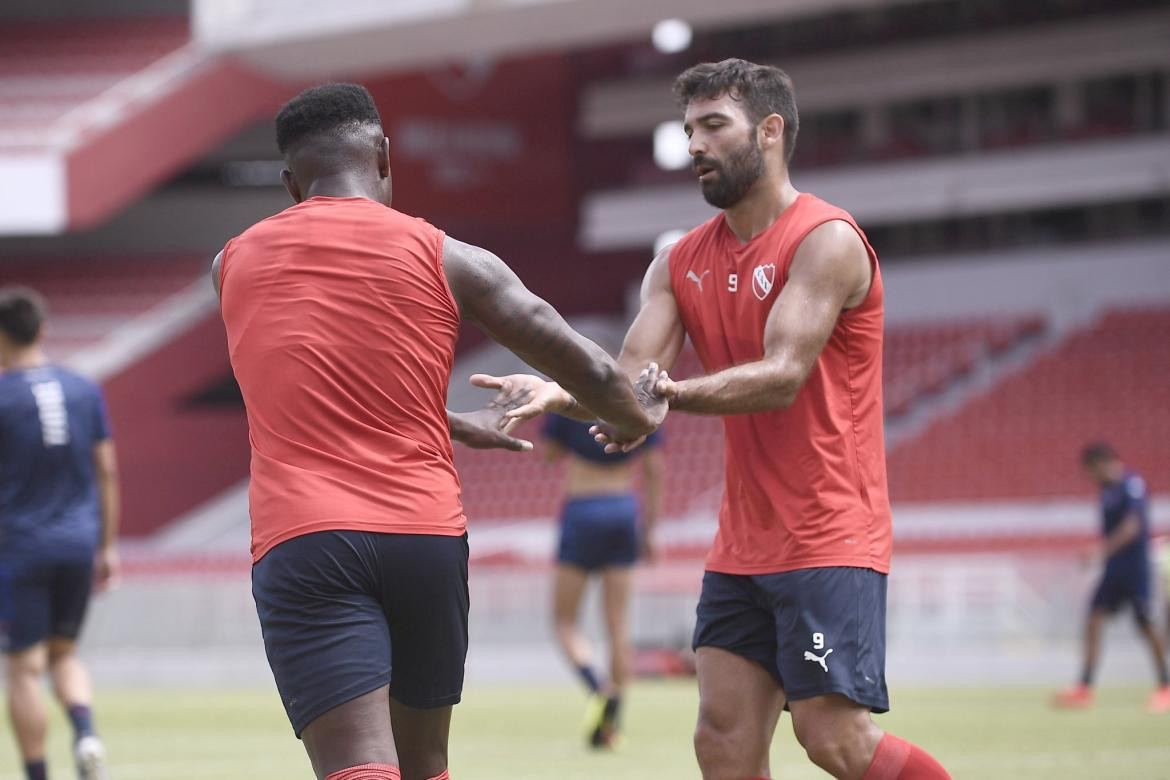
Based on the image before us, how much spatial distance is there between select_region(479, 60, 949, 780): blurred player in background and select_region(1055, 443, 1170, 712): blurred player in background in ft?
28.3

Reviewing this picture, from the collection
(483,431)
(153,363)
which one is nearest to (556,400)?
(483,431)

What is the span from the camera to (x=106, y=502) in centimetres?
892

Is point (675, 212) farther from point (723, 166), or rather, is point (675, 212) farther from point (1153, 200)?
point (723, 166)

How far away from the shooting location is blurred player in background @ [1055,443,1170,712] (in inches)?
520

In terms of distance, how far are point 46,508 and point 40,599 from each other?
1.47 ft

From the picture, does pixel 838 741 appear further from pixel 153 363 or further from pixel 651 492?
pixel 153 363

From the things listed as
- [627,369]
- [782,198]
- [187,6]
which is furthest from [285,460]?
[187,6]

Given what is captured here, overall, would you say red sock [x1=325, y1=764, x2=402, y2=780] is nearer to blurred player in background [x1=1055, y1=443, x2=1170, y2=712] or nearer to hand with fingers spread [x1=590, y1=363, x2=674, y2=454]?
hand with fingers spread [x1=590, y1=363, x2=674, y2=454]

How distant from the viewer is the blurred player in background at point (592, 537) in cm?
1118

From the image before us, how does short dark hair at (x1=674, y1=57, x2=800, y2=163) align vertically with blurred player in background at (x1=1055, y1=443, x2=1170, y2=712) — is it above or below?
above

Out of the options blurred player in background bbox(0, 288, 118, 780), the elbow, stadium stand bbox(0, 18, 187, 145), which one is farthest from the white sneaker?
stadium stand bbox(0, 18, 187, 145)

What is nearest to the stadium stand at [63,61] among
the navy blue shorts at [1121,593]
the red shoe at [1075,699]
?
the navy blue shorts at [1121,593]

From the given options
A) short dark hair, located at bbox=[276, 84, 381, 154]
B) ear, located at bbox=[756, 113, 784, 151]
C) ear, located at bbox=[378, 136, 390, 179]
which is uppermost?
ear, located at bbox=[756, 113, 784, 151]

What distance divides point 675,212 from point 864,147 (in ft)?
10.8
